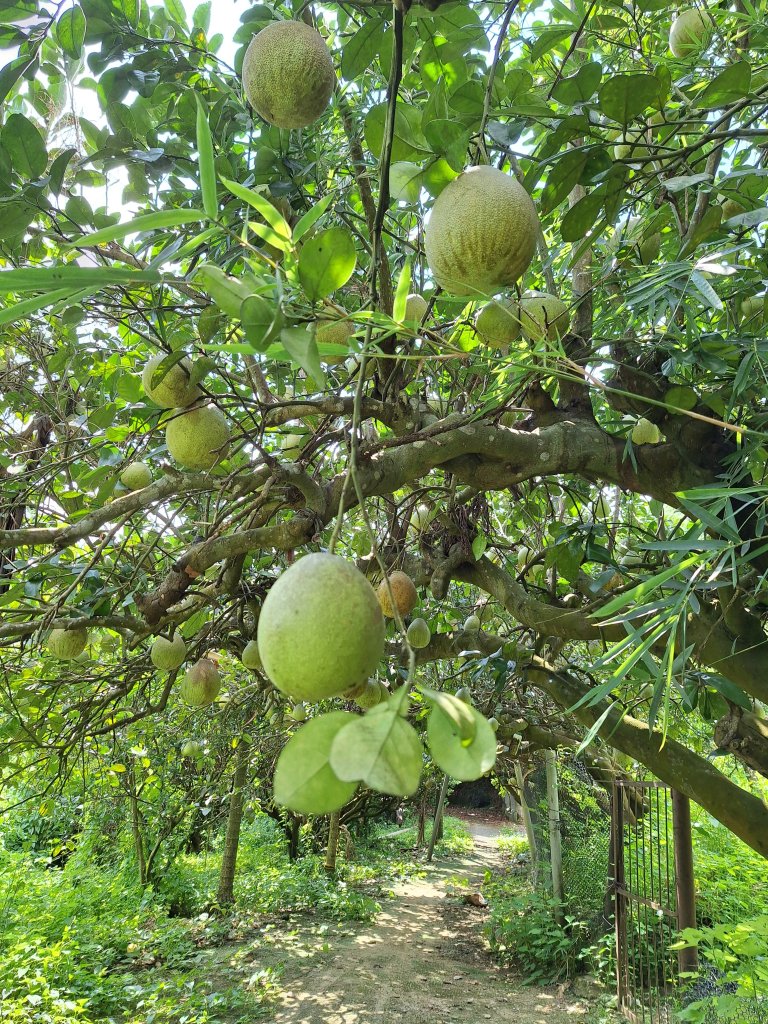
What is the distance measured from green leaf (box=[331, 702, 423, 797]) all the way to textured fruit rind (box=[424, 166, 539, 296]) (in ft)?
2.62

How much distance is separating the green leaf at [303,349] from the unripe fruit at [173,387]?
3.62 feet

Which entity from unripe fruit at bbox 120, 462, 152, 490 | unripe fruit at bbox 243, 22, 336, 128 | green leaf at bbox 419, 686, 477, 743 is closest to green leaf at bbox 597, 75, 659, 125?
unripe fruit at bbox 243, 22, 336, 128

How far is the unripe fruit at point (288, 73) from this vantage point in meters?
1.42

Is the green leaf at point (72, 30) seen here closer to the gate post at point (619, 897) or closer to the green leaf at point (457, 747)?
the green leaf at point (457, 747)

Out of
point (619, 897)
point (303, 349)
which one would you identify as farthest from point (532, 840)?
point (303, 349)

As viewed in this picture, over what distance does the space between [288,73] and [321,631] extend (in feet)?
4.15

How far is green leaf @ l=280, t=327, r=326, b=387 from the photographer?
707 mm

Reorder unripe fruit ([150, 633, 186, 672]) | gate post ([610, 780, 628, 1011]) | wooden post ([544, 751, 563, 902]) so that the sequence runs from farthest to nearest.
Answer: wooden post ([544, 751, 563, 902]) → gate post ([610, 780, 628, 1011]) → unripe fruit ([150, 633, 186, 672])

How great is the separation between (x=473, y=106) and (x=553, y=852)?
9572 mm

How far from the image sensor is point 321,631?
74cm

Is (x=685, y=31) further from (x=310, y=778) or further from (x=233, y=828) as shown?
(x=233, y=828)

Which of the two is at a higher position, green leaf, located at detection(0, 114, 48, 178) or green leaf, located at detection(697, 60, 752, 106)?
green leaf, located at detection(697, 60, 752, 106)

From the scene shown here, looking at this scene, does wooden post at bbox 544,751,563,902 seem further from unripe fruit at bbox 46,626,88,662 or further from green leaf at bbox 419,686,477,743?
green leaf at bbox 419,686,477,743

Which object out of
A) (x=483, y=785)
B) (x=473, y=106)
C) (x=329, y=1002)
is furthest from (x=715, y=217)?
(x=483, y=785)
